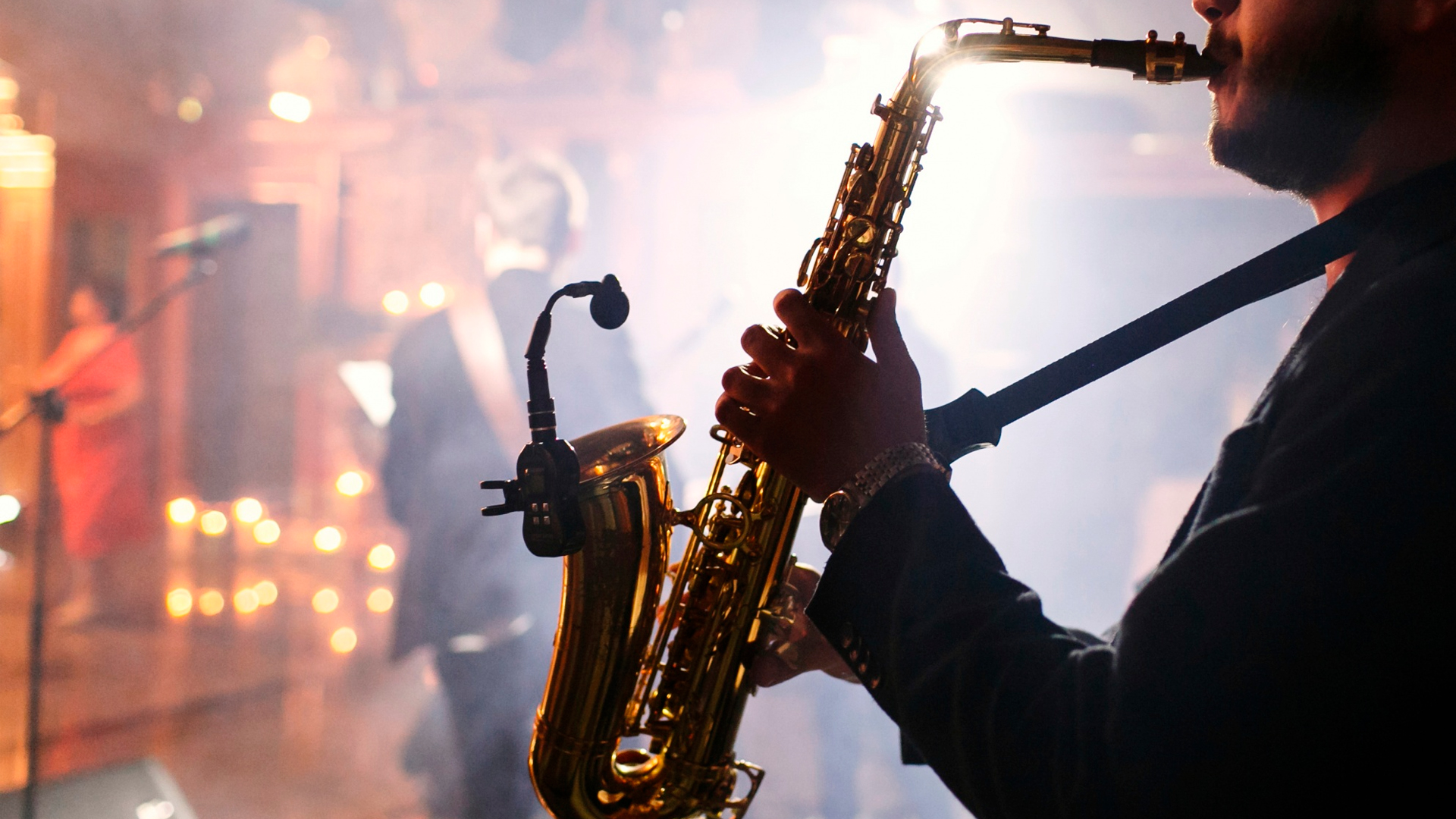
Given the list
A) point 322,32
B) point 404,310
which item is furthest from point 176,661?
point 322,32

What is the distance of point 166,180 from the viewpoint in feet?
18.0

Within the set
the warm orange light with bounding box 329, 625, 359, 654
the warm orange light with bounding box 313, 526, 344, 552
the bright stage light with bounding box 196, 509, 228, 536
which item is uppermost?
the bright stage light with bounding box 196, 509, 228, 536

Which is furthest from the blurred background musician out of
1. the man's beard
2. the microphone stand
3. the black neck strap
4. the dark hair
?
the dark hair

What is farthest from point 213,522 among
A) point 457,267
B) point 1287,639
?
point 1287,639

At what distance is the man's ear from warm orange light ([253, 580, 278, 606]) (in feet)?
19.1

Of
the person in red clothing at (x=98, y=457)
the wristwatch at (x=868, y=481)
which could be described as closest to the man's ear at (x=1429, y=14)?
the wristwatch at (x=868, y=481)

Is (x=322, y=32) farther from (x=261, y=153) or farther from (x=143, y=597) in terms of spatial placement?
(x=143, y=597)

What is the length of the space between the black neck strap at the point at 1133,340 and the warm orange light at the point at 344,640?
488cm

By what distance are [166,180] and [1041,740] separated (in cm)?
633

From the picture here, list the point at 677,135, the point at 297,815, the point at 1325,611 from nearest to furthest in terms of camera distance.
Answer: the point at 1325,611 → the point at 297,815 → the point at 677,135

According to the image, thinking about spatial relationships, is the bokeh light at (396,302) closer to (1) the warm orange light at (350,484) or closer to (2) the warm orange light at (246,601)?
(1) the warm orange light at (350,484)

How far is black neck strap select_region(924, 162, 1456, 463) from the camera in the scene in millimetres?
979

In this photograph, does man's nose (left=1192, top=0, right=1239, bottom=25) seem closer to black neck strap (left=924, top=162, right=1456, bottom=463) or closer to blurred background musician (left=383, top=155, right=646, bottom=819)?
black neck strap (left=924, top=162, right=1456, bottom=463)

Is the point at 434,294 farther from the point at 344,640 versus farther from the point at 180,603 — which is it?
the point at 180,603
